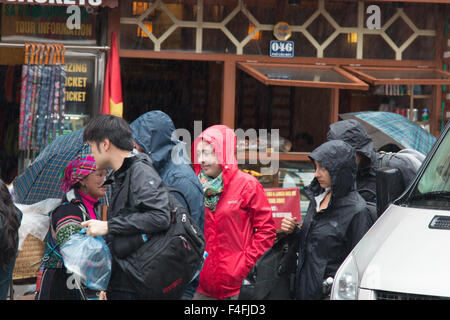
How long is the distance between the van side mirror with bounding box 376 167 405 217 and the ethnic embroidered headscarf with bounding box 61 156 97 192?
1.98m

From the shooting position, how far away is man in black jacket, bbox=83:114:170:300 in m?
4.14

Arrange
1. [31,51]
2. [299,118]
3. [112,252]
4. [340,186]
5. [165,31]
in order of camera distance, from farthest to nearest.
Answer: [299,118] → [165,31] → [31,51] → [340,186] → [112,252]

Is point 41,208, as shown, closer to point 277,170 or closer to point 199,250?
point 199,250

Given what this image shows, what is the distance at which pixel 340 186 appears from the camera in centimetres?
515

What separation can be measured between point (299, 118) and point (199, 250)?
6.92m

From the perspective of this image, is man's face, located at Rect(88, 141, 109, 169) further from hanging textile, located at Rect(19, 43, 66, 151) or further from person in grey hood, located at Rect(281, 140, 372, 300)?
hanging textile, located at Rect(19, 43, 66, 151)

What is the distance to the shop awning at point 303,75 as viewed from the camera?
29.8 feet

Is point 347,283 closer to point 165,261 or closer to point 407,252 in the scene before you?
point 407,252

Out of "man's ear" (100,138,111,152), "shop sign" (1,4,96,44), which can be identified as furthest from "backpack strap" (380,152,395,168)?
"shop sign" (1,4,96,44)

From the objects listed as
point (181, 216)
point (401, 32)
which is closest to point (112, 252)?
point (181, 216)

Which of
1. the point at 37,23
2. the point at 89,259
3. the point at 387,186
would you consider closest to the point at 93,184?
the point at 89,259

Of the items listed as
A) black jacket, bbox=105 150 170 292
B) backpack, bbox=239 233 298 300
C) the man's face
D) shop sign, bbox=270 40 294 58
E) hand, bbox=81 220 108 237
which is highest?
shop sign, bbox=270 40 294 58

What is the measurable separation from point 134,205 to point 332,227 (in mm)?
1544

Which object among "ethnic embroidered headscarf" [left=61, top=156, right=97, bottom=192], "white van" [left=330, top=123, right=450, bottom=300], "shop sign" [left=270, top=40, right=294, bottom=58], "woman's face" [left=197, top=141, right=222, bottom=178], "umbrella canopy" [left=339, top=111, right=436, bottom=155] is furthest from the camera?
"shop sign" [left=270, top=40, right=294, bottom=58]
